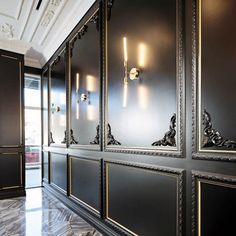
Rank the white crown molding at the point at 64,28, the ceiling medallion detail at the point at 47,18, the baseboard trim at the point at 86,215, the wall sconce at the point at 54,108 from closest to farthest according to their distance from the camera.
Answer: the baseboard trim at the point at 86,215, the white crown molding at the point at 64,28, the ceiling medallion detail at the point at 47,18, the wall sconce at the point at 54,108

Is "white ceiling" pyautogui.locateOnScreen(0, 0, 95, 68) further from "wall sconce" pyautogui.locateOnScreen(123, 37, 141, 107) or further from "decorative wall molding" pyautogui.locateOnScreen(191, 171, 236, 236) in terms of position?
"decorative wall molding" pyautogui.locateOnScreen(191, 171, 236, 236)

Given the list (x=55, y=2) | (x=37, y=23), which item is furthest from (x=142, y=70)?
(x=37, y=23)

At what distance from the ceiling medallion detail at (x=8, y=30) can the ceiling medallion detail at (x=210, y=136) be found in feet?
13.8

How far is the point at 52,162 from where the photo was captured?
5172mm

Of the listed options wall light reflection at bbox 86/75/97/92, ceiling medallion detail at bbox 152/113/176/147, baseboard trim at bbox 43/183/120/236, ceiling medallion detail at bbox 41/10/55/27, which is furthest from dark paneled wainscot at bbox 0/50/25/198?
ceiling medallion detail at bbox 152/113/176/147

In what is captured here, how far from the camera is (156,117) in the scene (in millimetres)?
2098

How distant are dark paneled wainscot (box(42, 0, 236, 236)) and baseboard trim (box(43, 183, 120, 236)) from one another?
26 millimetres

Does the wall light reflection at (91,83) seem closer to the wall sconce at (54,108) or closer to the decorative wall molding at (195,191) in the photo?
the wall sconce at (54,108)

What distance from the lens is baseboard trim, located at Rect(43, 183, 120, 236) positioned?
2854 millimetres

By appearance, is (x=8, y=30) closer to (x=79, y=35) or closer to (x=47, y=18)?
(x=47, y=18)

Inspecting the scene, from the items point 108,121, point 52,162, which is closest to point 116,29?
point 108,121

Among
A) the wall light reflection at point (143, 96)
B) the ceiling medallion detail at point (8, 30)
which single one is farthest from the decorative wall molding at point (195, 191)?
the ceiling medallion detail at point (8, 30)

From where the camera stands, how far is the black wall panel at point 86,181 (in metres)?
3.15

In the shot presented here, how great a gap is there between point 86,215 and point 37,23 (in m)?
3.50
